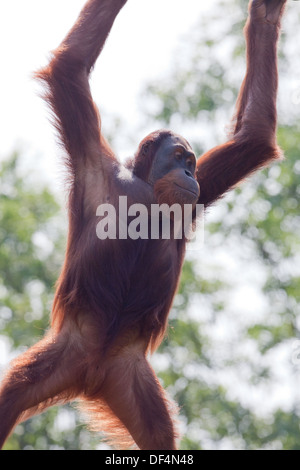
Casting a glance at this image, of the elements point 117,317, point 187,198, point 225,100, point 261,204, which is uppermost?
point 225,100

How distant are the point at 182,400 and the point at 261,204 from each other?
552 cm

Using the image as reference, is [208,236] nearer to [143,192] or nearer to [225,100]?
[225,100]

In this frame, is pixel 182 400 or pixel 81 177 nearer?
pixel 81 177

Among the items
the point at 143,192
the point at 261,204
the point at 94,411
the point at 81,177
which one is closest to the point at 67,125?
the point at 81,177

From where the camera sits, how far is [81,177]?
5.31 meters

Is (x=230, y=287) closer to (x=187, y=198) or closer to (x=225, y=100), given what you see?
(x=225, y=100)

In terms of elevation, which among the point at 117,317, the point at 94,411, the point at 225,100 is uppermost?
the point at 225,100

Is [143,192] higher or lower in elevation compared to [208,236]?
lower

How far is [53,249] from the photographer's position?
21188 millimetres

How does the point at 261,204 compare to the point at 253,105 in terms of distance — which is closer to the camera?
the point at 253,105

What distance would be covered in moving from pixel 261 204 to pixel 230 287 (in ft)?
7.93

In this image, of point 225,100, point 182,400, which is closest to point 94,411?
point 182,400
